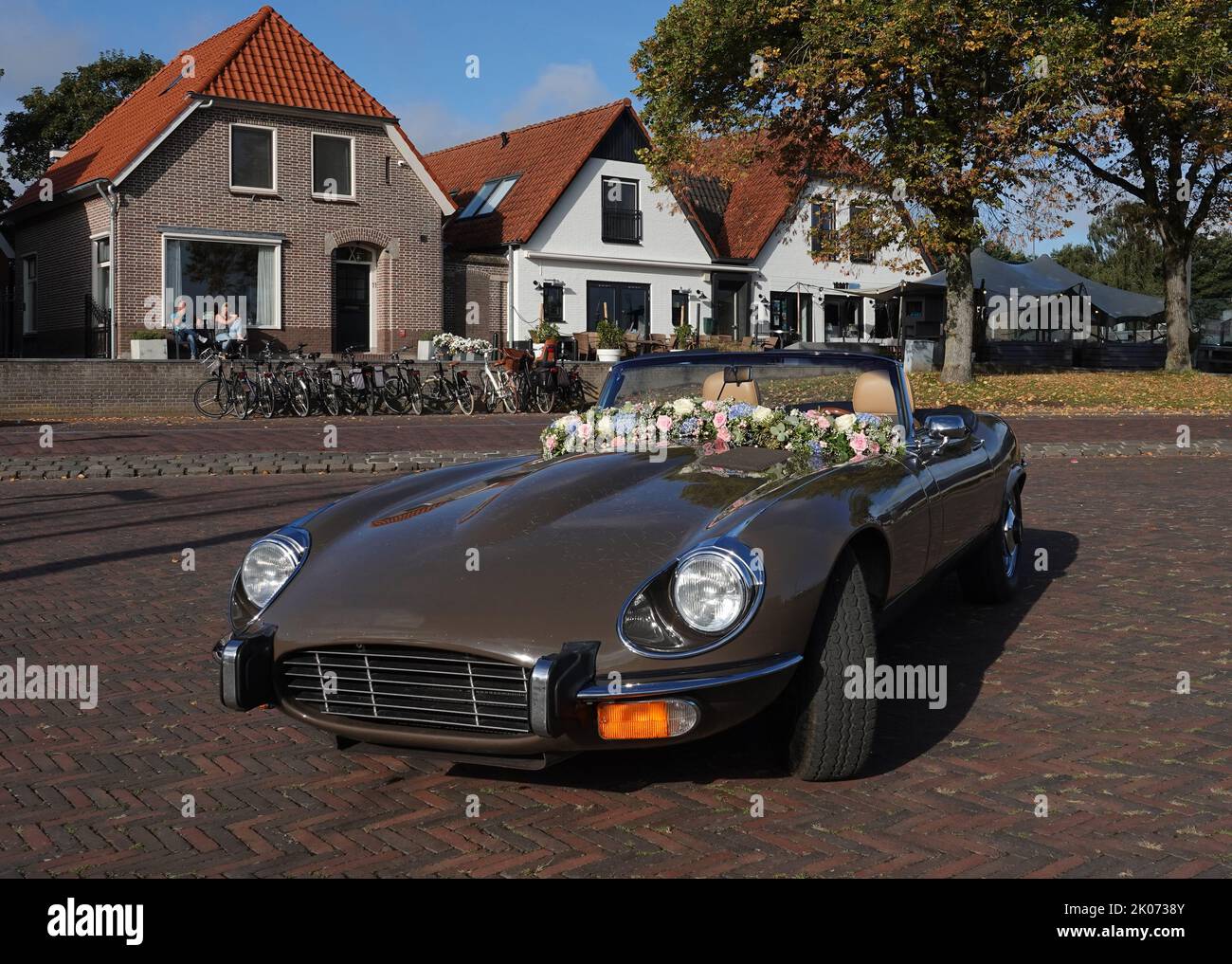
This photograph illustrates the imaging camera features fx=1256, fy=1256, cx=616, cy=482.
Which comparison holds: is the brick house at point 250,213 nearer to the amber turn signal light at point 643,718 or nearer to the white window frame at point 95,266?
the white window frame at point 95,266

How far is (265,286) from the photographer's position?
28.6 meters

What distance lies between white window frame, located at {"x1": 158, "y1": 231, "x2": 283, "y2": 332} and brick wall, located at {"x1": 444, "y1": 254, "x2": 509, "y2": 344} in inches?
226

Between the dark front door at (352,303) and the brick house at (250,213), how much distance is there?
39mm

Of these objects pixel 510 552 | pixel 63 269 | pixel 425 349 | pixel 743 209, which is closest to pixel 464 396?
pixel 425 349

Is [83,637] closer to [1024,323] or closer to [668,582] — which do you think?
[668,582]

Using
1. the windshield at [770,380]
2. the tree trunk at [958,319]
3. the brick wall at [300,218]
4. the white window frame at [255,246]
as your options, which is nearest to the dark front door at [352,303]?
the brick wall at [300,218]

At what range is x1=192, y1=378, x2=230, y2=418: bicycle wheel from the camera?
70.7ft

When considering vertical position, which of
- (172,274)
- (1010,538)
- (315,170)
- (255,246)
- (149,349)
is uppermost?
(315,170)

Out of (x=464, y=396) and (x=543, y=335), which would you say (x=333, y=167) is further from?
(x=464, y=396)

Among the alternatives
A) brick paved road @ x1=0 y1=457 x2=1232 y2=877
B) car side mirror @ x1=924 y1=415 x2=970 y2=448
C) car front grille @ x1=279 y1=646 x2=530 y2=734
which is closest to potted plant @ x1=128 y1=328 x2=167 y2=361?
brick paved road @ x1=0 y1=457 x2=1232 y2=877

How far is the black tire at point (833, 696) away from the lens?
374 centimetres

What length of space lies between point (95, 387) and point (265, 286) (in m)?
7.07

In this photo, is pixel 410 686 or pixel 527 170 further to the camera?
pixel 527 170

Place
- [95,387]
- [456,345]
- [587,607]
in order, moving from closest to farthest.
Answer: [587,607] < [95,387] < [456,345]
